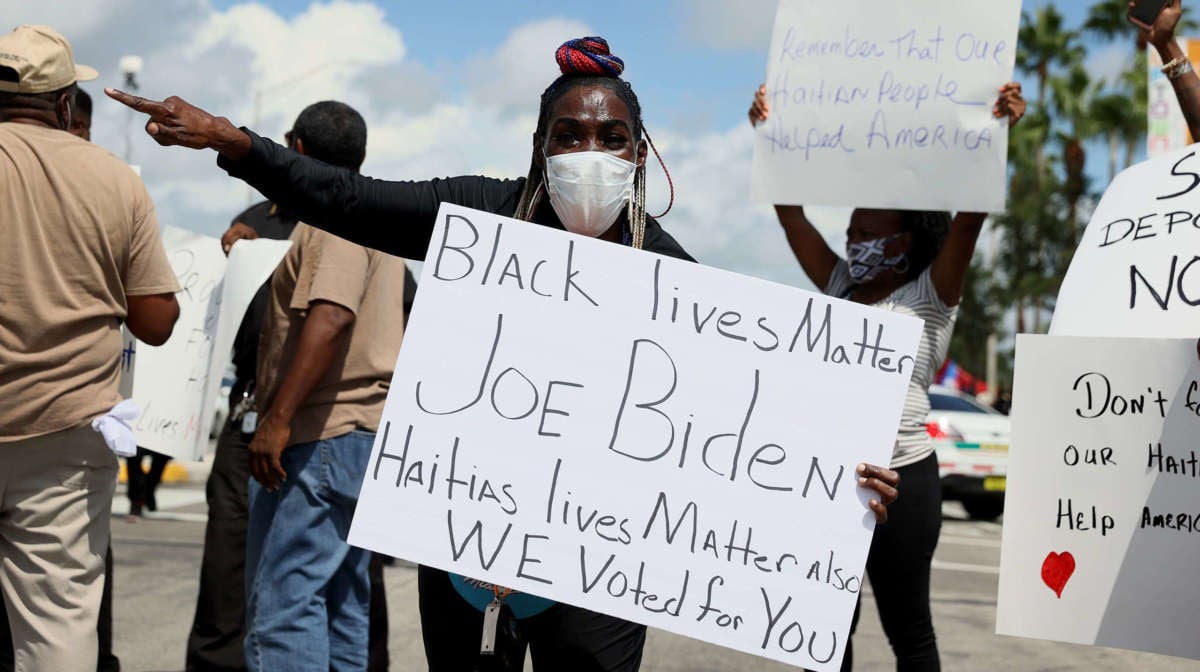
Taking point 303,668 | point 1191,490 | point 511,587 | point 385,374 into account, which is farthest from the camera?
point 385,374

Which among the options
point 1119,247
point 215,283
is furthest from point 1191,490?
point 215,283

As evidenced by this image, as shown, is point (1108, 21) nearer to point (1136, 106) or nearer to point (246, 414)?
point (1136, 106)

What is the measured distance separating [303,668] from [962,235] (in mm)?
2326

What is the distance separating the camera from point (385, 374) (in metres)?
4.12

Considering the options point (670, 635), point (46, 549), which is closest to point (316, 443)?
point (46, 549)

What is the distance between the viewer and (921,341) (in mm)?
3973

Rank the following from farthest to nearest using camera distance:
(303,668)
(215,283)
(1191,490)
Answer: (215,283) → (303,668) → (1191,490)

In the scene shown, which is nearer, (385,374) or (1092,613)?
(1092,613)

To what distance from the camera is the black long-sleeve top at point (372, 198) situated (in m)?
2.53

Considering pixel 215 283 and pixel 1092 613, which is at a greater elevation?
pixel 215 283

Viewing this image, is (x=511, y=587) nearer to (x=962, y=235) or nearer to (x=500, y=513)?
(x=500, y=513)

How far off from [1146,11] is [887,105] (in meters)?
1.08

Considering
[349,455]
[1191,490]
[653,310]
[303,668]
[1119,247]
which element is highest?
[1119,247]

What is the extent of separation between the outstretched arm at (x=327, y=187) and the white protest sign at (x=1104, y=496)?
135 centimetres
